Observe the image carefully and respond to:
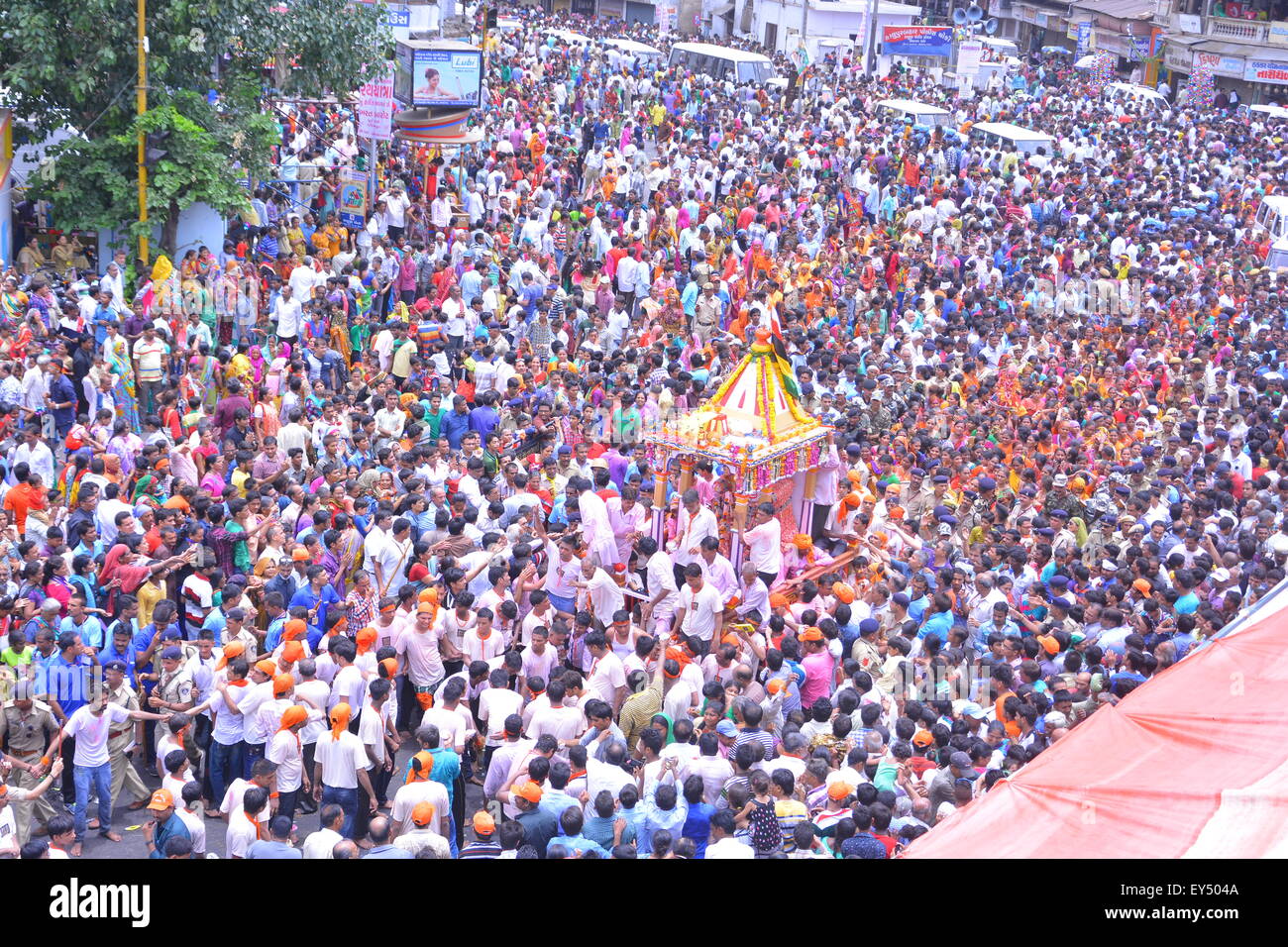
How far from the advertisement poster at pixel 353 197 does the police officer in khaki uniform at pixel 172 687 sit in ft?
37.3

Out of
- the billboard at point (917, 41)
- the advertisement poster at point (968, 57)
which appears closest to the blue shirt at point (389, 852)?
the advertisement poster at point (968, 57)

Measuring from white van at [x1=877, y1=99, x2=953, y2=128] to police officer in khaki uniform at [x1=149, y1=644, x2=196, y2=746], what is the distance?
23187 mm

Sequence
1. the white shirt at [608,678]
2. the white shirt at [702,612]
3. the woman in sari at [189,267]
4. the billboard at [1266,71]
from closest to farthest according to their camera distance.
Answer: the white shirt at [608,678], the white shirt at [702,612], the woman in sari at [189,267], the billboard at [1266,71]

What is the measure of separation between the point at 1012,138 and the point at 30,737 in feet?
71.7

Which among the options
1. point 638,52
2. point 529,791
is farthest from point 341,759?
point 638,52

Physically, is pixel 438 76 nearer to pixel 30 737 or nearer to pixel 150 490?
pixel 150 490

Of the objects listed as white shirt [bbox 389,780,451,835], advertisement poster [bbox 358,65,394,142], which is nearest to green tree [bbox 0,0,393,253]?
advertisement poster [bbox 358,65,394,142]

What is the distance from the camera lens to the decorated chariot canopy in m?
10.9

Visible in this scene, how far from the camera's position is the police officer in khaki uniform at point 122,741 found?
8039 mm

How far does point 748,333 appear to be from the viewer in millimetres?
14672

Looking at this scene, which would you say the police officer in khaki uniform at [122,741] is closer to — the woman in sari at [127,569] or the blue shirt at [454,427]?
the woman in sari at [127,569]

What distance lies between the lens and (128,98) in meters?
16.2

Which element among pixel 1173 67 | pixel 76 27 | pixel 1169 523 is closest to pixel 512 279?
pixel 76 27

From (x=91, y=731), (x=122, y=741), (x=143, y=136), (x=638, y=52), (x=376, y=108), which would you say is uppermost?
(x=638, y=52)
